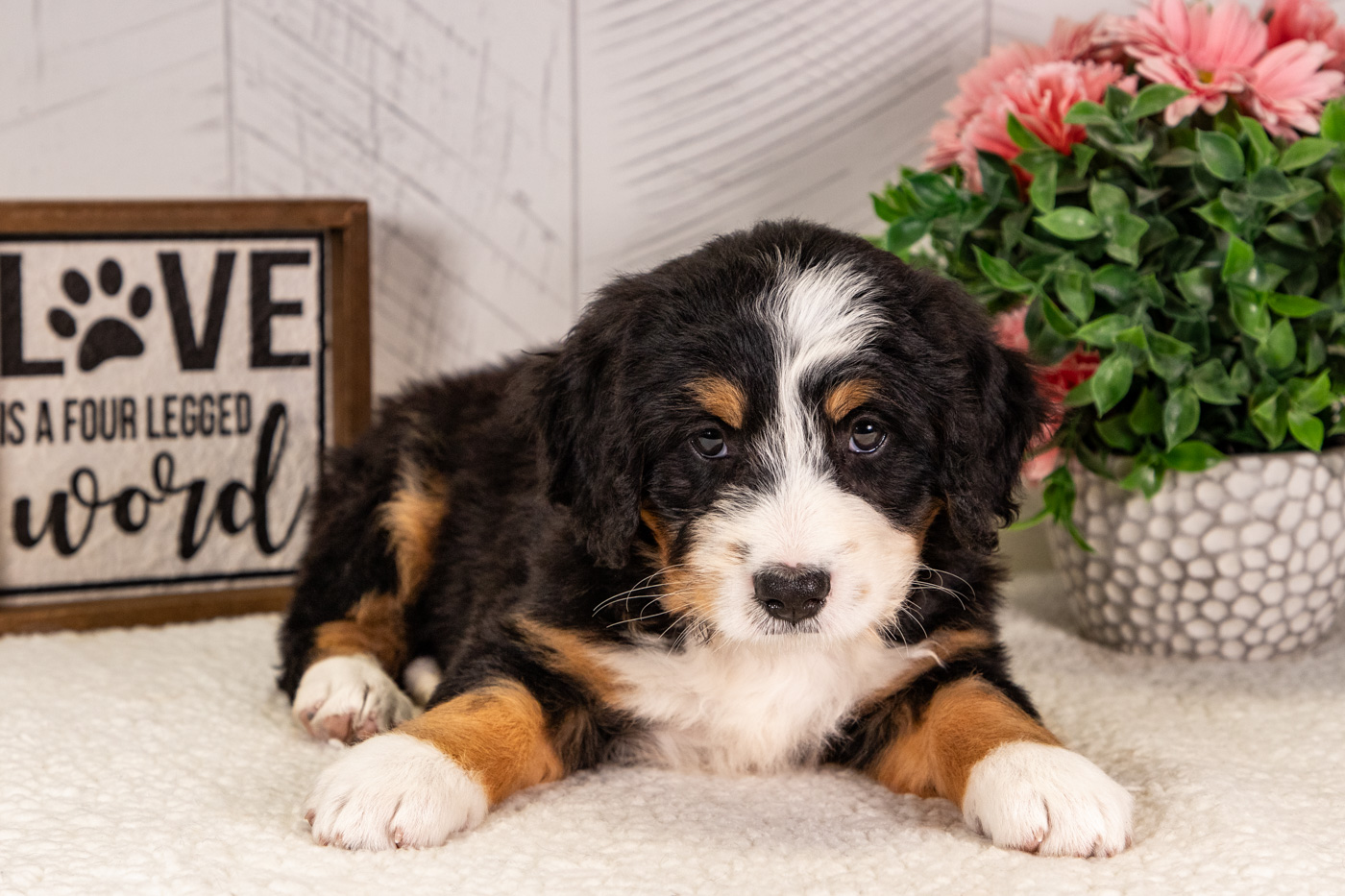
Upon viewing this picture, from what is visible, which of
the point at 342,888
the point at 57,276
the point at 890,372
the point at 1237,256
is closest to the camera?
the point at 342,888

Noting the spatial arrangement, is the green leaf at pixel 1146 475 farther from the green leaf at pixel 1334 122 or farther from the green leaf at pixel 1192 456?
the green leaf at pixel 1334 122

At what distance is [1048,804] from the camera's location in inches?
70.1

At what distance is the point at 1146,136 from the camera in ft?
8.43

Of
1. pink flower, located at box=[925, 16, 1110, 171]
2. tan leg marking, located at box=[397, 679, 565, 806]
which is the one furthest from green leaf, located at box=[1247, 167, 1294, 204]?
tan leg marking, located at box=[397, 679, 565, 806]

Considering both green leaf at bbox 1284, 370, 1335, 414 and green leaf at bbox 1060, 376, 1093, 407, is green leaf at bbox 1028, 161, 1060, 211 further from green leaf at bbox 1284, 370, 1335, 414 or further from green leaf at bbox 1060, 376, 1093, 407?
green leaf at bbox 1284, 370, 1335, 414

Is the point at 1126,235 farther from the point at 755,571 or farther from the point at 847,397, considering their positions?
the point at 755,571

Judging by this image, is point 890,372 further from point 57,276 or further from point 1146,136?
point 57,276

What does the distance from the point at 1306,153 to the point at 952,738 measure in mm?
1345

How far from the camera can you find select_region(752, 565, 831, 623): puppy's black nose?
179 cm

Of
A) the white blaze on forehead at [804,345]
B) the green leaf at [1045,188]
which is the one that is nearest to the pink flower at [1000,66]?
the green leaf at [1045,188]

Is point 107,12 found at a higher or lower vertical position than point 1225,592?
higher

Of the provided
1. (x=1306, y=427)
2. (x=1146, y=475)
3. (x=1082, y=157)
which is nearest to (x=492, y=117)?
(x=1082, y=157)

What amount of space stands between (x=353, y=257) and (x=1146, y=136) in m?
1.80

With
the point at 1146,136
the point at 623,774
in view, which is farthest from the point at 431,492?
the point at 1146,136
